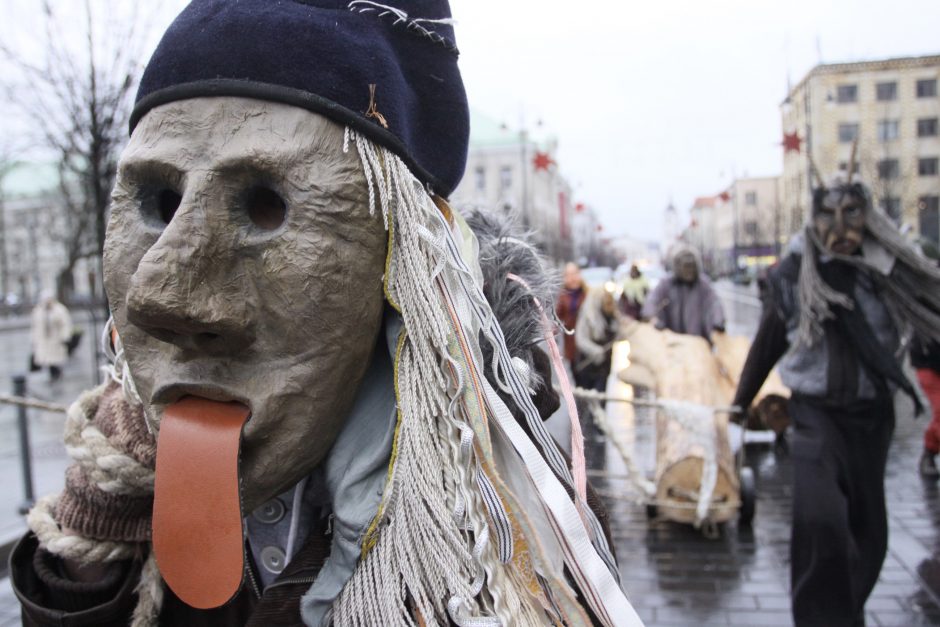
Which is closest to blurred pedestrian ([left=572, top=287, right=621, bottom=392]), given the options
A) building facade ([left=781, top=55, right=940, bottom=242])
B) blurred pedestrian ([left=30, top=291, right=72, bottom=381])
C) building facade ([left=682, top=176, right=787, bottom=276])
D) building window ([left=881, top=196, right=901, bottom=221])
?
blurred pedestrian ([left=30, top=291, right=72, bottom=381])

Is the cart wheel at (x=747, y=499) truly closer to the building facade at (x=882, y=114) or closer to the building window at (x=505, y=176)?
the building facade at (x=882, y=114)

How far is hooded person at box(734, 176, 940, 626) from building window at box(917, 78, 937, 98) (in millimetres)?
44410

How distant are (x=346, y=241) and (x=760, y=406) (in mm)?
5784

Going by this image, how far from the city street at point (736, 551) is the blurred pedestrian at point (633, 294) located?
6.12 feet

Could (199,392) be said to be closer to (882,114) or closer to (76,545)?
(76,545)

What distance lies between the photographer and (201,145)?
1.05 meters

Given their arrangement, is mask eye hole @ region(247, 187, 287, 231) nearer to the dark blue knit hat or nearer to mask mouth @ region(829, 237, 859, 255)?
the dark blue knit hat

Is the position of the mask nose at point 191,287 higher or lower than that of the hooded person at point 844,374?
higher

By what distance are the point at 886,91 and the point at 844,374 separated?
45.9 m

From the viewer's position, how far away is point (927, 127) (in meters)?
42.2

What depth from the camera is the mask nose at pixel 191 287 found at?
100 centimetres

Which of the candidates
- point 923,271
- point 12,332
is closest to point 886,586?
point 923,271

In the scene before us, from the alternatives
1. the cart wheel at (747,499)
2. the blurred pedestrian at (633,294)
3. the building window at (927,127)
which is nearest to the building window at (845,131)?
the building window at (927,127)

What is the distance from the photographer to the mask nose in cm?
100
